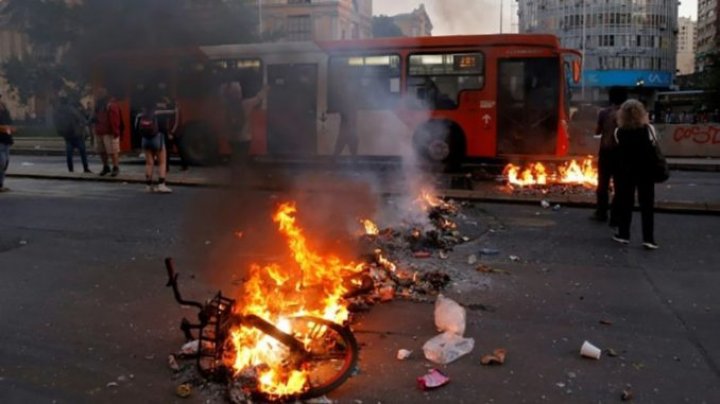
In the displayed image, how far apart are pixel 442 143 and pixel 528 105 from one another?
1858 mm

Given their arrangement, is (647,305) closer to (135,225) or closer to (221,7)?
(221,7)

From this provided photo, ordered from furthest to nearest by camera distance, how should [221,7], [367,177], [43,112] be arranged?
[43,112] < [367,177] < [221,7]

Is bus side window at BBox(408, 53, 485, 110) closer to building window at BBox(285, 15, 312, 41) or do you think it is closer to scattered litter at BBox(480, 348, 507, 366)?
building window at BBox(285, 15, 312, 41)

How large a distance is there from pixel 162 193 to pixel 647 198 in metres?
7.14

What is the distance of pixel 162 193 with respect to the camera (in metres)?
10.3

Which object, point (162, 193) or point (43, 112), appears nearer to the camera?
point (162, 193)

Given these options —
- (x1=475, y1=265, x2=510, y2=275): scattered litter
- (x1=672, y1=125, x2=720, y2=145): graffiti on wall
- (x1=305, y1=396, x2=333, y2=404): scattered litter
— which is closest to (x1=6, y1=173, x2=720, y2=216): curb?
(x1=475, y1=265, x2=510, y2=275): scattered litter

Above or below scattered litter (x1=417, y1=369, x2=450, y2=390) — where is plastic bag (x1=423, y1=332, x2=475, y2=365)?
above

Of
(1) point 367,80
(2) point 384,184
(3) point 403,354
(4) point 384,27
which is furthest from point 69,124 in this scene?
(3) point 403,354

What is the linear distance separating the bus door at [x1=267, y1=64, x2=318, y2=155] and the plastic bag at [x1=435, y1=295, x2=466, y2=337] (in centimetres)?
698

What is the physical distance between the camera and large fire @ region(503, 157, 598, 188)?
1134cm

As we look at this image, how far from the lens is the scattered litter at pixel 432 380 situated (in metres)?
3.27

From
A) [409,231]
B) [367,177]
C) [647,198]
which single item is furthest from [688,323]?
[367,177]

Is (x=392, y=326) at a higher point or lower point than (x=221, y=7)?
lower
